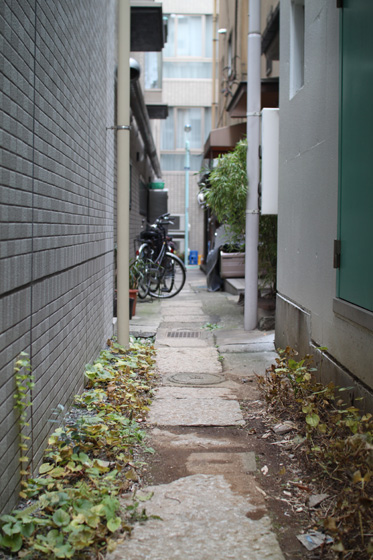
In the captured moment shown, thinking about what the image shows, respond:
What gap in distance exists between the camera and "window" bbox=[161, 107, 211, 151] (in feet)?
88.4

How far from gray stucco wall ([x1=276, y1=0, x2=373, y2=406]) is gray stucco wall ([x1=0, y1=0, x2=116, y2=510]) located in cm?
171

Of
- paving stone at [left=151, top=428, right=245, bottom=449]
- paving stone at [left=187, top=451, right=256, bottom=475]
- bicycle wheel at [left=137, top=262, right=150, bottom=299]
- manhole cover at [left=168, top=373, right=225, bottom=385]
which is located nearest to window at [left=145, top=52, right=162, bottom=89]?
bicycle wheel at [left=137, top=262, right=150, bottom=299]

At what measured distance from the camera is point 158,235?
11.3 m

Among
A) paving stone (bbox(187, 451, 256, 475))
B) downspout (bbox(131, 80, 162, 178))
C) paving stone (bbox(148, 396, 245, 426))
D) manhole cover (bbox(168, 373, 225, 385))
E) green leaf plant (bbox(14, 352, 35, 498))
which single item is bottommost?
paving stone (bbox(187, 451, 256, 475))

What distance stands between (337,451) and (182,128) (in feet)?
83.5

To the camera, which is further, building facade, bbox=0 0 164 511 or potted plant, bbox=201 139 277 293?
potted plant, bbox=201 139 277 293

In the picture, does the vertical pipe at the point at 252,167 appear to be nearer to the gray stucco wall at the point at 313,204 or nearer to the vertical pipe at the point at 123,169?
the gray stucco wall at the point at 313,204

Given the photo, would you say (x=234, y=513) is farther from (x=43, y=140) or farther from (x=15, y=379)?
(x=43, y=140)

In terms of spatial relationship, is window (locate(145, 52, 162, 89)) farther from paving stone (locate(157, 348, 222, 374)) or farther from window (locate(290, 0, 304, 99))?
paving stone (locate(157, 348, 222, 374))

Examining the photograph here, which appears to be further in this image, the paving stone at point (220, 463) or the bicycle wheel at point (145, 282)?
the bicycle wheel at point (145, 282)

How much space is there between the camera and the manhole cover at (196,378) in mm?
5073

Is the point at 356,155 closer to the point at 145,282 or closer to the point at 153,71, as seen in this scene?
the point at 145,282

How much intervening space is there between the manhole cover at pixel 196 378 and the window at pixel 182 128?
22734 millimetres

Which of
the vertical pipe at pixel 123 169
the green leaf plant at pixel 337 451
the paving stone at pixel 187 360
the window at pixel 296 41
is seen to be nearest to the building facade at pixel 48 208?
the vertical pipe at pixel 123 169
